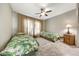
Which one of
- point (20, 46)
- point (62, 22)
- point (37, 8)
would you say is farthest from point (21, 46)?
point (62, 22)

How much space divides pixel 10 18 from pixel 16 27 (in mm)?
199

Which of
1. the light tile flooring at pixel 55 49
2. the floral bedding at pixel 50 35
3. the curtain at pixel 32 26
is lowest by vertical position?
the light tile flooring at pixel 55 49

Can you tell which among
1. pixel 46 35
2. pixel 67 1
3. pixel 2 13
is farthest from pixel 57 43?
pixel 2 13

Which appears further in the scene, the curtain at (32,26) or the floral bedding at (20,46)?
the curtain at (32,26)

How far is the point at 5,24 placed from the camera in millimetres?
1908

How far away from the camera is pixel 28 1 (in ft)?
6.29

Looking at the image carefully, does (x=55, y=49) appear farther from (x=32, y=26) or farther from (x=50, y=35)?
(x=32, y=26)

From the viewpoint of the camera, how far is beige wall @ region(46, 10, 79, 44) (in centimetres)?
196

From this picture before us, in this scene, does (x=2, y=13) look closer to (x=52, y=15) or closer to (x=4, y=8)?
Result: (x=4, y=8)

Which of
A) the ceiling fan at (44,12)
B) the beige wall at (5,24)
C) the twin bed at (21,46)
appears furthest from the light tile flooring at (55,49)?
the beige wall at (5,24)

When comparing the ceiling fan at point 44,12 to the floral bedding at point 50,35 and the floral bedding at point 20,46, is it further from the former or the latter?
the floral bedding at point 20,46

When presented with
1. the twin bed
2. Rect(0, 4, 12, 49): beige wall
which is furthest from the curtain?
Rect(0, 4, 12, 49): beige wall

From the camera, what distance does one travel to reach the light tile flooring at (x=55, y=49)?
1.95 m

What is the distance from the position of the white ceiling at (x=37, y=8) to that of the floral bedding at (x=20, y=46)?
470 mm
